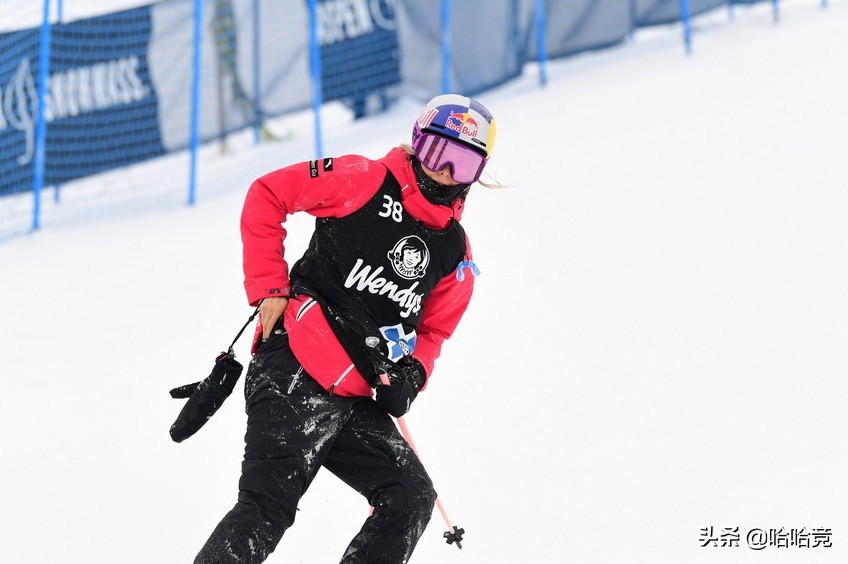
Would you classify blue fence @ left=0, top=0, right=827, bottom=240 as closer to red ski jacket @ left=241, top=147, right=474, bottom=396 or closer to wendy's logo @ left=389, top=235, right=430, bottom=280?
red ski jacket @ left=241, top=147, right=474, bottom=396

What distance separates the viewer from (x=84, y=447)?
4.79 m

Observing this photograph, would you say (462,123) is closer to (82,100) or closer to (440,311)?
(440,311)

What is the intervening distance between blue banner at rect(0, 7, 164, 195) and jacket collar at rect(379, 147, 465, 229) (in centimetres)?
582

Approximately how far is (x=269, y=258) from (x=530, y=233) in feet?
12.7

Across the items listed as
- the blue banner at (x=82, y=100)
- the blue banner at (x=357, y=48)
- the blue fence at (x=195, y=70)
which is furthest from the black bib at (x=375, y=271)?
the blue banner at (x=357, y=48)

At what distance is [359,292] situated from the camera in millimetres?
3363

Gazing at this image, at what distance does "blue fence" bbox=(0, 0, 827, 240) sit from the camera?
8477mm

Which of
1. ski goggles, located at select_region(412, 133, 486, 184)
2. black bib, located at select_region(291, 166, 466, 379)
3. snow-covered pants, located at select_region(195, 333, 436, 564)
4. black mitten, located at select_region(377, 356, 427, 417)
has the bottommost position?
snow-covered pants, located at select_region(195, 333, 436, 564)

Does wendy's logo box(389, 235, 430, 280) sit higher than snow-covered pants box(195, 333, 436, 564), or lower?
higher

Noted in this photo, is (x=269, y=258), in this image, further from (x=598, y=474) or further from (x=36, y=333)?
(x=36, y=333)

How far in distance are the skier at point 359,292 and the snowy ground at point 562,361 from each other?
3.15ft

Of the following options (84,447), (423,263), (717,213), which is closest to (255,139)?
(717,213)

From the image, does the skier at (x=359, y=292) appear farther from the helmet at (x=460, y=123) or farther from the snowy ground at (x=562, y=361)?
the snowy ground at (x=562, y=361)

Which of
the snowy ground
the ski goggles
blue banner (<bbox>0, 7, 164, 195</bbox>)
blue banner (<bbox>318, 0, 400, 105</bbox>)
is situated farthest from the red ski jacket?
blue banner (<bbox>318, 0, 400, 105</bbox>)
